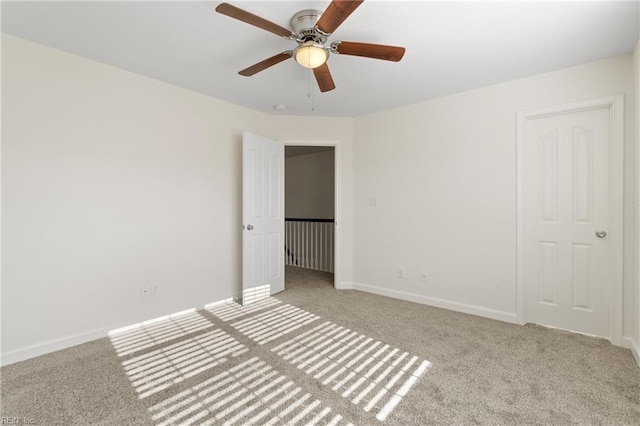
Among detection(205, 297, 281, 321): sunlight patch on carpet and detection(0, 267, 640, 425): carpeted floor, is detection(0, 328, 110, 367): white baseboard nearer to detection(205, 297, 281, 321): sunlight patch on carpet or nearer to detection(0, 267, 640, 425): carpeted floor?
detection(0, 267, 640, 425): carpeted floor

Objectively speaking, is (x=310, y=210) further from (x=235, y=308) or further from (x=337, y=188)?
(x=235, y=308)

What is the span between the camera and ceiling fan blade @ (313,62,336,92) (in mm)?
2200

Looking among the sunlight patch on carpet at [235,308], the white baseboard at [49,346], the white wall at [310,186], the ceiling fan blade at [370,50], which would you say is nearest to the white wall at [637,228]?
the ceiling fan blade at [370,50]

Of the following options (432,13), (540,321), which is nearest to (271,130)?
(432,13)

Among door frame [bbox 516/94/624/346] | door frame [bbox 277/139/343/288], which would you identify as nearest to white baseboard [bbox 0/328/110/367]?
door frame [bbox 277/139/343/288]

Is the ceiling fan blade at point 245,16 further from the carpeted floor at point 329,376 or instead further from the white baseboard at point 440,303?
the white baseboard at point 440,303

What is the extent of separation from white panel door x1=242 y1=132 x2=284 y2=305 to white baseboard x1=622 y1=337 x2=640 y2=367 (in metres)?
3.41

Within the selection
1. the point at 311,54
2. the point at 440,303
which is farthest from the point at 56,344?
the point at 440,303

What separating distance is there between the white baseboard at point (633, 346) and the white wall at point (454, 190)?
9 centimetres

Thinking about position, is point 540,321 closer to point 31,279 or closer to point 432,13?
point 432,13

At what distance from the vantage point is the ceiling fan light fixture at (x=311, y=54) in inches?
77.9

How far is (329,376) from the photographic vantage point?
2.04 meters

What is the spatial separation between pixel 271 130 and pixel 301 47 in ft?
7.39

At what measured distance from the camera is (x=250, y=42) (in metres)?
2.31
